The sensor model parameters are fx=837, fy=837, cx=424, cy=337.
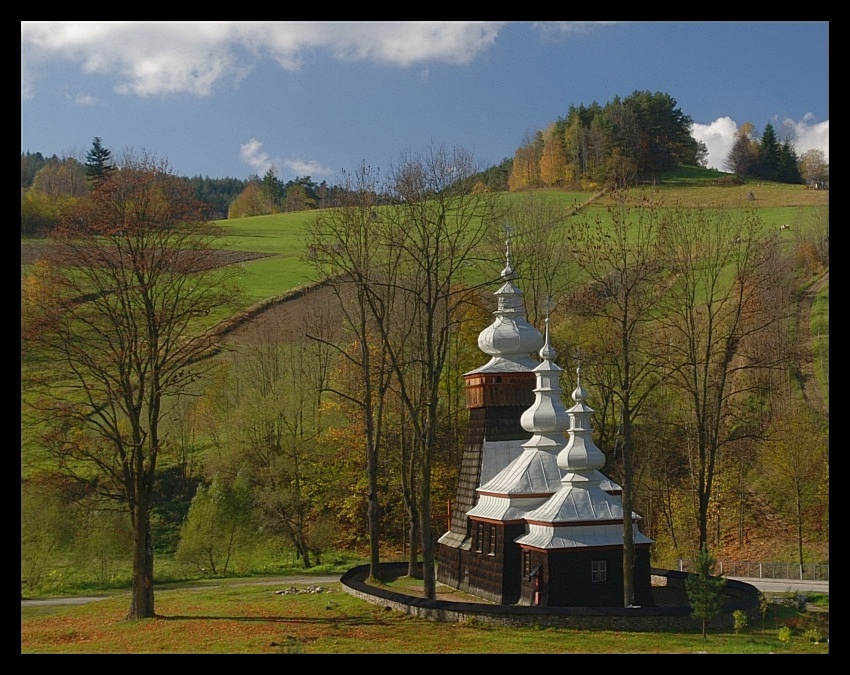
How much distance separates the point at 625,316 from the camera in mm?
21078

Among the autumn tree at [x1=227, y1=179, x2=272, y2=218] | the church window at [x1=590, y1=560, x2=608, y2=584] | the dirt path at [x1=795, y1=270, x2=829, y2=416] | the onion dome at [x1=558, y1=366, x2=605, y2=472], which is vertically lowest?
the church window at [x1=590, y1=560, x2=608, y2=584]

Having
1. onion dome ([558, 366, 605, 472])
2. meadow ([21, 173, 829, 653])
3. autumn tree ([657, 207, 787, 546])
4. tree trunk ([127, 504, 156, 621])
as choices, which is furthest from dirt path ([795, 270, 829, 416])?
tree trunk ([127, 504, 156, 621])

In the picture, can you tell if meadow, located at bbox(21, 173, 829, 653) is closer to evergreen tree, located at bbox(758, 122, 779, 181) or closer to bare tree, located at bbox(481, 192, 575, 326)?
bare tree, located at bbox(481, 192, 575, 326)

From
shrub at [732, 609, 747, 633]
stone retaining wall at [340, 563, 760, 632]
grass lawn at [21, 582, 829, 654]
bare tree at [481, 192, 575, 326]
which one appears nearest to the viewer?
grass lawn at [21, 582, 829, 654]

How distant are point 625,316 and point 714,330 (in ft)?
54.1

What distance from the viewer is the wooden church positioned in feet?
66.0

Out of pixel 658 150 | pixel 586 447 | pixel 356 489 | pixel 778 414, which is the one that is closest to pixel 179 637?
pixel 586 447

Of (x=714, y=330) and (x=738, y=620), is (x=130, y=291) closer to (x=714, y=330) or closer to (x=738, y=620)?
(x=738, y=620)

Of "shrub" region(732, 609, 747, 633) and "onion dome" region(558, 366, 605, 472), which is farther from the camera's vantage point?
"onion dome" region(558, 366, 605, 472)

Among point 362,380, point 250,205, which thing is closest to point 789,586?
point 362,380

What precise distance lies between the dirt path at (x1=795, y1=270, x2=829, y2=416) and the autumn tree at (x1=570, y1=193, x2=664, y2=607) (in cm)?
811

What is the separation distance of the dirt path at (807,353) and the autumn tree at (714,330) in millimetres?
1851

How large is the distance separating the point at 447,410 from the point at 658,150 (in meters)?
38.5

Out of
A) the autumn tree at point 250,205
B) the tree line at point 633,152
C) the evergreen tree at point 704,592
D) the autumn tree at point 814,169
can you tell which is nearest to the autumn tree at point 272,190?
the autumn tree at point 250,205
